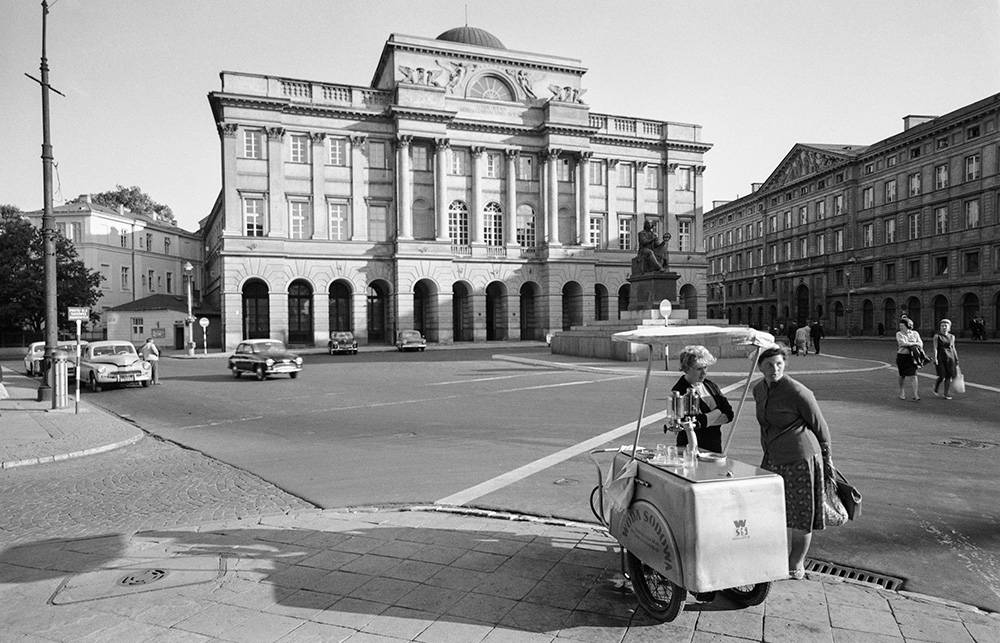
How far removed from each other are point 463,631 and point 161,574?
2.73 m

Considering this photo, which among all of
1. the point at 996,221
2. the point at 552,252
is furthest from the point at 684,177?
the point at 996,221

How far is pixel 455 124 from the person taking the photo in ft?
176

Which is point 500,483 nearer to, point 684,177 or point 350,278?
point 350,278

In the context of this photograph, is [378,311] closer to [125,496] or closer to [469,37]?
[469,37]

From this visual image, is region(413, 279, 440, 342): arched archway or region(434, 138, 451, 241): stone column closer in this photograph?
region(413, 279, 440, 342): arched archway

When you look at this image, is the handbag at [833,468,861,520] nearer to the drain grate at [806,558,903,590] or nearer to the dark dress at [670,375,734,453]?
the drain grate at [806,558,903,590]

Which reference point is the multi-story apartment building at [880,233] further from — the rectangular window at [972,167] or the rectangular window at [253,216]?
the rectangular window at [253,216]

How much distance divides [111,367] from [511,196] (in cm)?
3914

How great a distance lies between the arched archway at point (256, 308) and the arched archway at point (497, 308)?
1899 centimetres

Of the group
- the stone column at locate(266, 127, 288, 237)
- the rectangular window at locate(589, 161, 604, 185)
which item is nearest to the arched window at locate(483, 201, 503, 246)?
the rectangular window at locate(589, 161, 604, 185)

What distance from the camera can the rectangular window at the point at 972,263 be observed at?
49.8 metres

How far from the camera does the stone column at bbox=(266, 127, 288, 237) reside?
47469 mm

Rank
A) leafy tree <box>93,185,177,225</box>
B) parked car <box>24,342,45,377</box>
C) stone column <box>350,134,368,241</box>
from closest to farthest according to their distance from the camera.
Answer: parked car <box>24,342,45,377</box>, stone column <box>350,134,368,241</box>, leafy tree <box>93,185,177,225</box>

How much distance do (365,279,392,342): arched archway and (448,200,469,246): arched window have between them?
7.44 m
